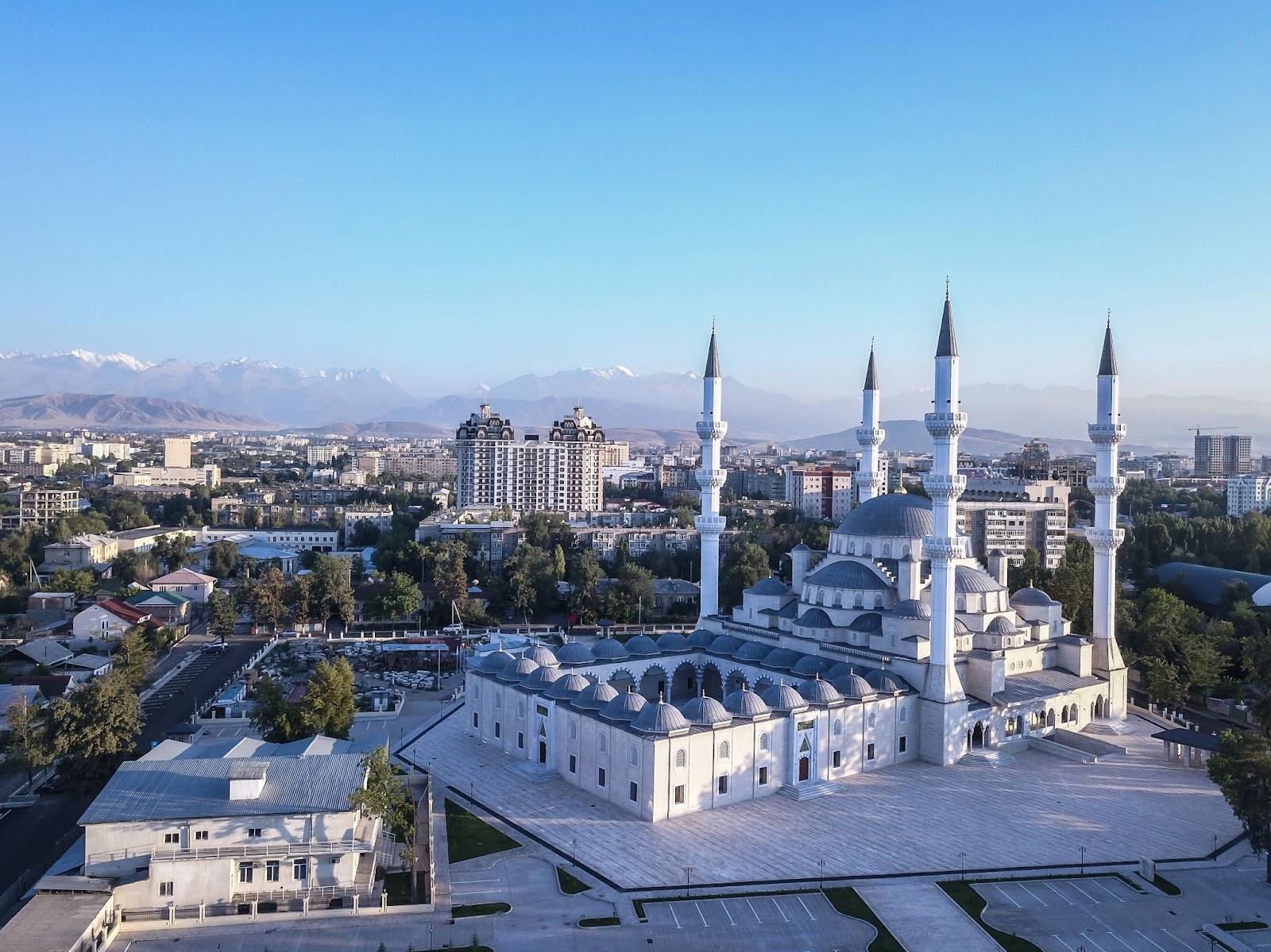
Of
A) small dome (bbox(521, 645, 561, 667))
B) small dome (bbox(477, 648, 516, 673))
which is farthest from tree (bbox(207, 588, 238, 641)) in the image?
small dome (bbox(521, 645, 561, 667))

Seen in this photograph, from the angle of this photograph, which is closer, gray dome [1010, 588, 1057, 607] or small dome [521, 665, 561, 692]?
small dome [521, 665, 561, 692]

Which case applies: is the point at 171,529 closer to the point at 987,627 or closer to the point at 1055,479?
the point at 987,627

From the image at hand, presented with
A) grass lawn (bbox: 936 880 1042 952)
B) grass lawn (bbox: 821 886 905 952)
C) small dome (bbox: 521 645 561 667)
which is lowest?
grass lawn (bbox: 821 886 905 952)

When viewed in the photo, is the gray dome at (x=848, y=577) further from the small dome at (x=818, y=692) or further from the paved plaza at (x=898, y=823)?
the paved plaza at (x=898, y=823)

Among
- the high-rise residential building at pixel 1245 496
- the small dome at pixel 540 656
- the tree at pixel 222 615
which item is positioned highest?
the high-rise residential building at pixel 1245 496

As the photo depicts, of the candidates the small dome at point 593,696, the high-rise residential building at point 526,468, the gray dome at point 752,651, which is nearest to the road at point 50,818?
the small dome at point 593,696

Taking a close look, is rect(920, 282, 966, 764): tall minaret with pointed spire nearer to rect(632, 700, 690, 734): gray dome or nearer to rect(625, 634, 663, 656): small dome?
rect(632, 700, 690, 734): gray dome

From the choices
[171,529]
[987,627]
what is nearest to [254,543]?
[171,529]
